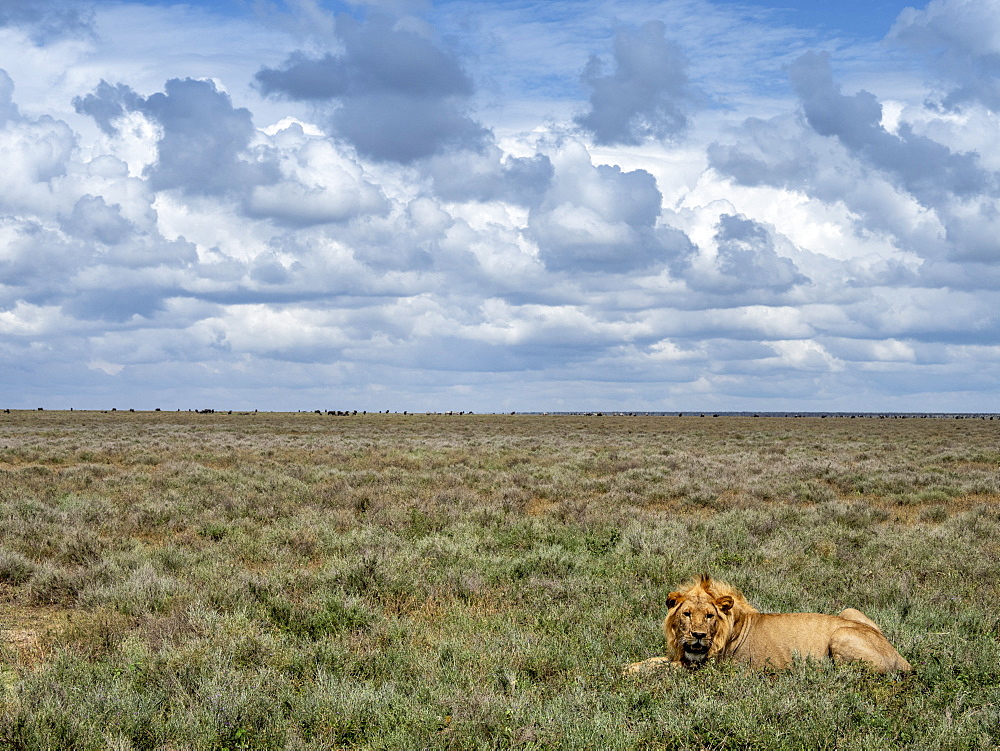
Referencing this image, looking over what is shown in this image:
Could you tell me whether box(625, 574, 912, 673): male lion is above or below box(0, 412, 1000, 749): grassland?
above

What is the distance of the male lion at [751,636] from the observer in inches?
225

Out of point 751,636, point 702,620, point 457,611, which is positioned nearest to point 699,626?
point 702,620

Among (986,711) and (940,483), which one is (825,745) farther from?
(940,483)

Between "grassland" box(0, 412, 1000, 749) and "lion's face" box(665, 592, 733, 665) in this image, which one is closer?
"grassland" box(0, 412, 1000, 749)

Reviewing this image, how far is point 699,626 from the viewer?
18.7 feet

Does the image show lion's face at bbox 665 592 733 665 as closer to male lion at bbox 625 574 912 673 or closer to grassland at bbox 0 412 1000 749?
male lion at bbox 625 574 912 673

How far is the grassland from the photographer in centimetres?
485

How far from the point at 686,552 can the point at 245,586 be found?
20.1ft

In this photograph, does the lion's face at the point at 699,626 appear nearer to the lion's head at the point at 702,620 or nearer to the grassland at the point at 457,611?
the lion's head at the point at 702,620

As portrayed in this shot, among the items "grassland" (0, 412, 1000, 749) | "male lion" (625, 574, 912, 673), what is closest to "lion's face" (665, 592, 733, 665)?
"male lion" (625, 574, 912, 673)

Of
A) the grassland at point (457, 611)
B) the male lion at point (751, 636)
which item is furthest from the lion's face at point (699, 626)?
the grassland at point (457, 611)

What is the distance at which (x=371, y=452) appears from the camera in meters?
29.9

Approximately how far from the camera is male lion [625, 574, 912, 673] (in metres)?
5.72

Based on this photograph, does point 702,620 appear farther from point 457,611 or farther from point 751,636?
point 457,611
